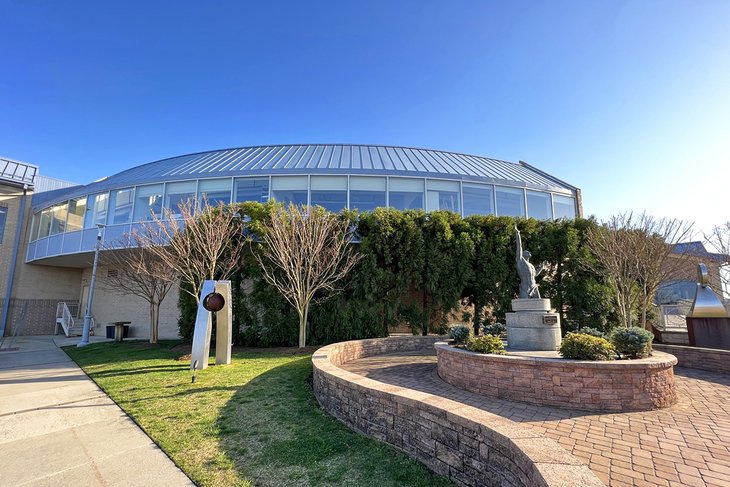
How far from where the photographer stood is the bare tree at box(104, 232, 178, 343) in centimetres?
1423

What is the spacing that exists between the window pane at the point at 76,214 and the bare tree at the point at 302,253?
1452 cm

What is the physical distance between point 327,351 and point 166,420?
385cm

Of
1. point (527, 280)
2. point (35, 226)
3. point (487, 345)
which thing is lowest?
point (487, 345)

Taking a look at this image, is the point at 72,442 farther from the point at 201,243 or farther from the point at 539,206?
the point at 539,206

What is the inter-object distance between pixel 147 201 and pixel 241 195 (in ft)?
17.9

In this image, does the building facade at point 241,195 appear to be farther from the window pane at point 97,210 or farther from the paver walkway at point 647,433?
the paver walkway at point 647,433

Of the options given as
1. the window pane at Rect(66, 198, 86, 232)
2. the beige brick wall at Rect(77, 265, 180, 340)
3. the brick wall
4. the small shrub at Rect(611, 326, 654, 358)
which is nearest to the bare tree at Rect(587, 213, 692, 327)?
the small shrub at Rect(611, 326, 654, 358)

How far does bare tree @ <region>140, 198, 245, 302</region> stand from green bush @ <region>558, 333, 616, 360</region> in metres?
10.0

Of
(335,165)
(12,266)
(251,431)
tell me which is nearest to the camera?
(251,431)

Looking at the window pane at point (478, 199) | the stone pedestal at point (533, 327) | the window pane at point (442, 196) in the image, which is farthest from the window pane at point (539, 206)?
the stone pedestal at point (533, 327)

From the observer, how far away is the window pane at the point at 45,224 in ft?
71.7

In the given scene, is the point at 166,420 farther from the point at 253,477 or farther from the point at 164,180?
the point at 164,180

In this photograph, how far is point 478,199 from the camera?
699 inches

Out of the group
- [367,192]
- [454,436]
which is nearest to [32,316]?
[367,192]
